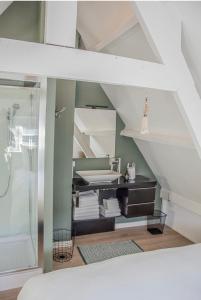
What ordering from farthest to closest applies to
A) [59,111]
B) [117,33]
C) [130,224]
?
[130,224] → [59,111] → [117,33]

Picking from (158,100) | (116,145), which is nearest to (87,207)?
(116,145)

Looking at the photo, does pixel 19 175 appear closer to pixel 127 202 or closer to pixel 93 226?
pixel 93 226

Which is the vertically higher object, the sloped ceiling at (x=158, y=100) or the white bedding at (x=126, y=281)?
the sloped ceiling at (x=158, y=100)

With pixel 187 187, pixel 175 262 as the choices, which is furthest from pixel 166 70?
pixel 187 187

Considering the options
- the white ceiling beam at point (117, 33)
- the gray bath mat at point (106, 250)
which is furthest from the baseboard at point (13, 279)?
the white ceiling beam at point (117, 33)

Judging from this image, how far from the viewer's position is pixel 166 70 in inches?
81.4

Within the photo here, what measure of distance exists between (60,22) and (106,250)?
99.7 inches

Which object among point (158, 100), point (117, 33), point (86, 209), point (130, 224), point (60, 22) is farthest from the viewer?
point (130, 224)

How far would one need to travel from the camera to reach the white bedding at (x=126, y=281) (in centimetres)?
136

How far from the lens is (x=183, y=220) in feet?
12.1

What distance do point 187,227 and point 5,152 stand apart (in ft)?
8.60

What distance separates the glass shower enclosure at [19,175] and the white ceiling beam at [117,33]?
94 cm

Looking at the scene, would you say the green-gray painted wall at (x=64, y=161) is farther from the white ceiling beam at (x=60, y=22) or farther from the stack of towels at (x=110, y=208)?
the white ceiling beam at (x=60, y=22)

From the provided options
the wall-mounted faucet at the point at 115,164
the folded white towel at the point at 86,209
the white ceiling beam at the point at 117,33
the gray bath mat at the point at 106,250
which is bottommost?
the gray bath mat at the point at 106,250
